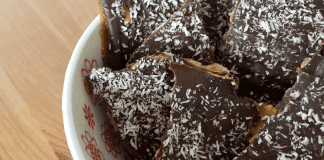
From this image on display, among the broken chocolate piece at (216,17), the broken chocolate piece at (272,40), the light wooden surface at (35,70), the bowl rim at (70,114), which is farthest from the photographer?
the light wooden surface at (35,70)

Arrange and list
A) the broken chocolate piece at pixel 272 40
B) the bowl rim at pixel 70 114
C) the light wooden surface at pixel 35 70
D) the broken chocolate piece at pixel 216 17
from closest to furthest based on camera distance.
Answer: the bowl rim at pixel 70 114, the broken chocolate piece at pixel 272 40, the broken chocolate piece at pixel 216 17, the light wooden surface at pixel 35 70

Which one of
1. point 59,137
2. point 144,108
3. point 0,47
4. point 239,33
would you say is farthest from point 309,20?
point 0,47

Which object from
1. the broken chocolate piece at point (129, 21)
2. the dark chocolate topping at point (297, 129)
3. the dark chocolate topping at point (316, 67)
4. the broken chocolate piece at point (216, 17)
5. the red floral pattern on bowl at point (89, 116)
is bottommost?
the dark chocolate topping at point (297, 129)

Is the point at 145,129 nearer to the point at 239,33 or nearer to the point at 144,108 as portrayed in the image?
the point at 144,108

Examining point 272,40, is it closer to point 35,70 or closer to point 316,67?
point 316,67

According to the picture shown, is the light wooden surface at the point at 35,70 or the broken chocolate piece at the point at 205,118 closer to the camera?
the broken chocolate piece at the point at 205,118

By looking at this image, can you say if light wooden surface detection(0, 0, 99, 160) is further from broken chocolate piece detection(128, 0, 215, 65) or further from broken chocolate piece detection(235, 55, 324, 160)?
broken chocolate piece detection(235, 55, 324, 160)

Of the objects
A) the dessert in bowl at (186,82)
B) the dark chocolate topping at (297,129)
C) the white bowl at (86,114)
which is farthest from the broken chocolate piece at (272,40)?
the white bowl at (86,114)

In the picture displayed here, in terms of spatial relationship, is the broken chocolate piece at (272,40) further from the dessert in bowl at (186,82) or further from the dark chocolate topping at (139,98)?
the dark chocolate topping at (139,98)
